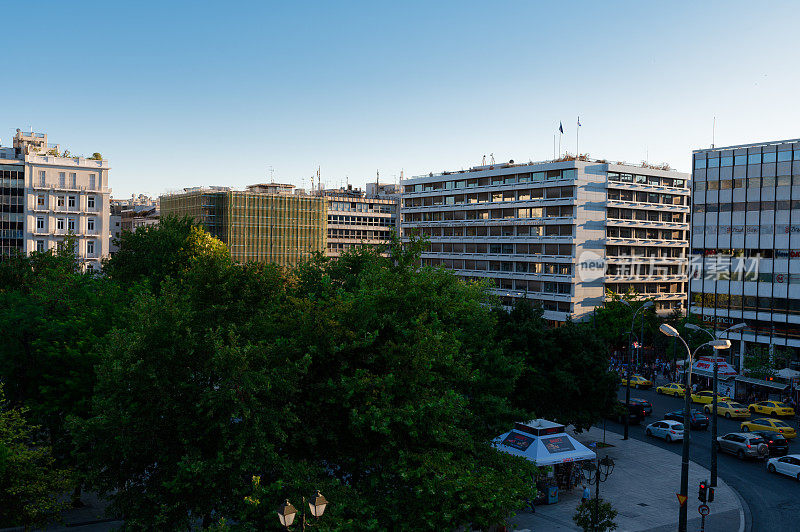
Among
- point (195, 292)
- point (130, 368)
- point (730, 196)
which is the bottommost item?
point (130, 368)

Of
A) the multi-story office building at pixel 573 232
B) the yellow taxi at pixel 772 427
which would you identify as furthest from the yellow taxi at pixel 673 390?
the multi-story office building at pixel 573 232

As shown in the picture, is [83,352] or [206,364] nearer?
[206,364]

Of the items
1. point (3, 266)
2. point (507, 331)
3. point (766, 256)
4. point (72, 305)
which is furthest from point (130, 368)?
point (766, 256)

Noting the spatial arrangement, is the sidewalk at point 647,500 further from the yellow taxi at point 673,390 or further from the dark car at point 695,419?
the yellow taxi at point 673,390

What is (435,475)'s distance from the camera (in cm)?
1769

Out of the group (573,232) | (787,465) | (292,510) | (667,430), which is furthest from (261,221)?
A: (292,510)

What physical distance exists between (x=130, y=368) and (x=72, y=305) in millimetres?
14234

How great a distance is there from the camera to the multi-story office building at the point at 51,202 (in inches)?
3191

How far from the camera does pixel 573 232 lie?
82125 millimetres

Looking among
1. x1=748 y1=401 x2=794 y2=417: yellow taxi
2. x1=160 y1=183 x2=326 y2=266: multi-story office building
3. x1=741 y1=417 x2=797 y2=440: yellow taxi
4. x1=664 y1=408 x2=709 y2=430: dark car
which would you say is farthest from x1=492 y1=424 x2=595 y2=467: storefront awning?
x1=160 y1=183 x2=326 y2=266: multi-story office building

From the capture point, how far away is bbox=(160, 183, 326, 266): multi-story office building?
108500mm

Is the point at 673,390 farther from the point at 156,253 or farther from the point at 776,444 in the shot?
the point at 156,253

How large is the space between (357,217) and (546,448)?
334ft

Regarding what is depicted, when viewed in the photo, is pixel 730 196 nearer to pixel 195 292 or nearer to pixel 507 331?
pixel 507 331
